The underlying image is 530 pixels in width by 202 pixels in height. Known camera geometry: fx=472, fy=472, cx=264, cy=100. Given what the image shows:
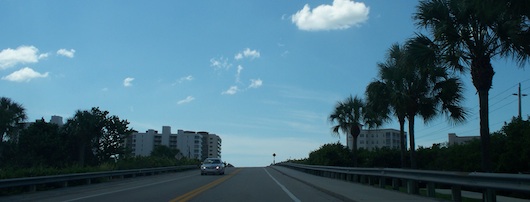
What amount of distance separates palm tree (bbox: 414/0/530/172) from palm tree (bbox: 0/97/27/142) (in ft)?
152

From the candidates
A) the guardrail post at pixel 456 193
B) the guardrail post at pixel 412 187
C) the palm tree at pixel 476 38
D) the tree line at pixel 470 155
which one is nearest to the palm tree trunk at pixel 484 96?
the palm tree at pixel 476 38

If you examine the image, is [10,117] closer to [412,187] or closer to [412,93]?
[412,93]

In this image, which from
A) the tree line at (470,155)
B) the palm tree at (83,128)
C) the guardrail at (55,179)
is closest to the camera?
the guardrail at (55,179)

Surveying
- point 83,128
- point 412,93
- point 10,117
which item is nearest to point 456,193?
point 412,93

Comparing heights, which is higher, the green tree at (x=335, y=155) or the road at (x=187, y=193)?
the green tree at (x=335, y=155)

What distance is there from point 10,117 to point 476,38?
48.7 meters

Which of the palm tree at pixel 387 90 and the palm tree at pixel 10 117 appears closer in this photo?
the palm tree at pixel 387 90

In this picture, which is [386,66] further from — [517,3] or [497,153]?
[517,3]

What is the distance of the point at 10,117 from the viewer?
165ft

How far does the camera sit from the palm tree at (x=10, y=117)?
163 feet

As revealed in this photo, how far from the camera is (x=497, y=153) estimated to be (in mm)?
23922

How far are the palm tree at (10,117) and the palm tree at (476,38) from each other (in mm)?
46335

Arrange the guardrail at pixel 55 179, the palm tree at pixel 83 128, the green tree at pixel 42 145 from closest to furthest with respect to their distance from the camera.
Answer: the guardrail at pixel 55 179 < the green tree at pixel 42 145 < the palm tree at pixel 83 128

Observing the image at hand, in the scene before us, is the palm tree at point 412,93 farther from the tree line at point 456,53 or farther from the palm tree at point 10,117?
the palm tree at point 10,117
